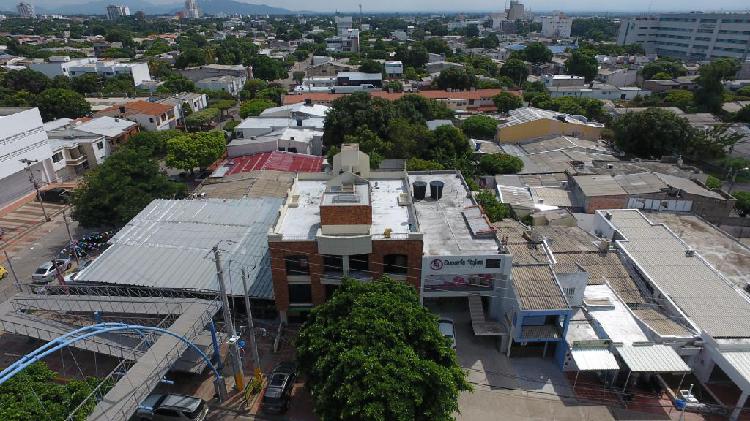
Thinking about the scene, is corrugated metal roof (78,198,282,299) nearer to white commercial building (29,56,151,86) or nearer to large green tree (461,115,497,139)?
large green tree (461,115,497,139)

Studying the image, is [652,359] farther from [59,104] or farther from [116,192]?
[59,104]

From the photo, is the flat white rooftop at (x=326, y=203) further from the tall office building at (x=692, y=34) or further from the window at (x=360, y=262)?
the tall office building at (x=692, y=34)

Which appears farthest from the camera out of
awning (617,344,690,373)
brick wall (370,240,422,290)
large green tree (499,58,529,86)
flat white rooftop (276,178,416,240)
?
large green tree (499,58,529,86)

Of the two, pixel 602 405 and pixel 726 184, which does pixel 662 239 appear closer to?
pixel 602 405

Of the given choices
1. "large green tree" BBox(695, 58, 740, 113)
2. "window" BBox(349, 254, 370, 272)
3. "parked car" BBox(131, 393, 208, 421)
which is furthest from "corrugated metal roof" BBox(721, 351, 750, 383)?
"large green tree" BBox(695, 58, 740, 113)

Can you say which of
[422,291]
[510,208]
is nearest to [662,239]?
[510,208]

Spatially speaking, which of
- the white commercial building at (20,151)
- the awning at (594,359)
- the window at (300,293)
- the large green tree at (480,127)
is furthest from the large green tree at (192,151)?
the awning at (594,359)
